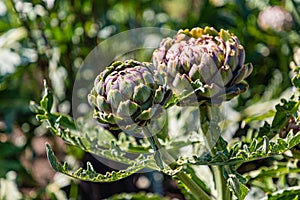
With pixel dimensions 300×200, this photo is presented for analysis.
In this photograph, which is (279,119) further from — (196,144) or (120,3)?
(120,3)

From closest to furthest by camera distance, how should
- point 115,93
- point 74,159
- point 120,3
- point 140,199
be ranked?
point 115,93, point 140,199, point 74,159, point 120,3

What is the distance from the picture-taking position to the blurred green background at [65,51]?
1200 millimetres

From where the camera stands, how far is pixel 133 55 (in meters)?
1.28

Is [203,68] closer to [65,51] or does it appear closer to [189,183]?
[189,183]

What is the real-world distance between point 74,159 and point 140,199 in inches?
13.0

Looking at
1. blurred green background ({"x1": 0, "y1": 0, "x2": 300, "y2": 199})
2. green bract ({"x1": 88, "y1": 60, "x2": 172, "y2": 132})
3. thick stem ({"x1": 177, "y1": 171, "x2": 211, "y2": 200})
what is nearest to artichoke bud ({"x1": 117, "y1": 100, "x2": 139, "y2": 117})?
green bract ({"x1": 88, "y1": 60, "x2": 172, "y2": 132})

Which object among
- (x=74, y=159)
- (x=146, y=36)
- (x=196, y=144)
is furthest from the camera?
(x=146, y=36)

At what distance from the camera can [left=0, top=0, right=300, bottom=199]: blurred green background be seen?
1200 millimetres

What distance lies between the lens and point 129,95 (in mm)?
626

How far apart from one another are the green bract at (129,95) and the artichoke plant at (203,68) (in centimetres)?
2

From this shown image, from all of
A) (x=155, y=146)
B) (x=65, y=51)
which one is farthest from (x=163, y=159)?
(x=65, y=51)

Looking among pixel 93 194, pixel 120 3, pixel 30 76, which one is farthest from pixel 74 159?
pixel 120 3

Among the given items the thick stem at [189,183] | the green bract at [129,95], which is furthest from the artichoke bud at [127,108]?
the thick stem at [189,183]

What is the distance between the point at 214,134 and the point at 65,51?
641mm
